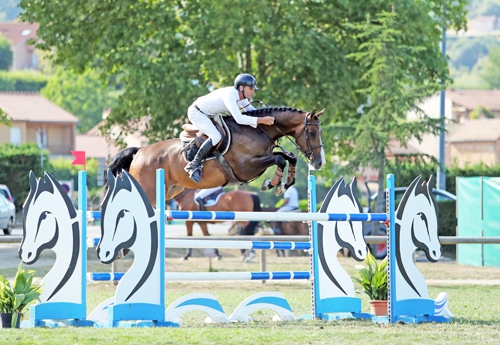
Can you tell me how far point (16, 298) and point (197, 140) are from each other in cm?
272

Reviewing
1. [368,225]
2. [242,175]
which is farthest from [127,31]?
[242,175]

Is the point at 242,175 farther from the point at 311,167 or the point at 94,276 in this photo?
the point at 94,276

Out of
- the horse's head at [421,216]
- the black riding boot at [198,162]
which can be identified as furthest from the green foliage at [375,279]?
the black riding boot at [198,162]

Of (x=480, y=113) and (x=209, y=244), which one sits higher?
(x=480, y=113)

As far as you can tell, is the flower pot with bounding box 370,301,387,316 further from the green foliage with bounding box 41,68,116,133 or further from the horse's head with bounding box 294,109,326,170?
the green foliage with bounding box 41,68,116,133

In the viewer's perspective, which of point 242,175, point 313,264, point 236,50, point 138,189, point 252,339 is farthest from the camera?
point 236,50

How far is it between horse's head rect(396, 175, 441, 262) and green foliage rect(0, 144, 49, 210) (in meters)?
26.8

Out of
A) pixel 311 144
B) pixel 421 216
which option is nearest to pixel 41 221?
pixel 311 144

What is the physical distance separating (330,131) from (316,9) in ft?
10.2

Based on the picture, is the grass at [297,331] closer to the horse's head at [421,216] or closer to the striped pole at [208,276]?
the striped pole at [208,276]

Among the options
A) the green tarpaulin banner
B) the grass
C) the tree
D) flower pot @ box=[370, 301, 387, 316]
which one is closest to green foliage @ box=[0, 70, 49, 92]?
the tree

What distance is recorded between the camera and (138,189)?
298 inches

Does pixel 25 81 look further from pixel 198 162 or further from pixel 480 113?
pixel 198 162

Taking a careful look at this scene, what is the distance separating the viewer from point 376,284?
8961mm
